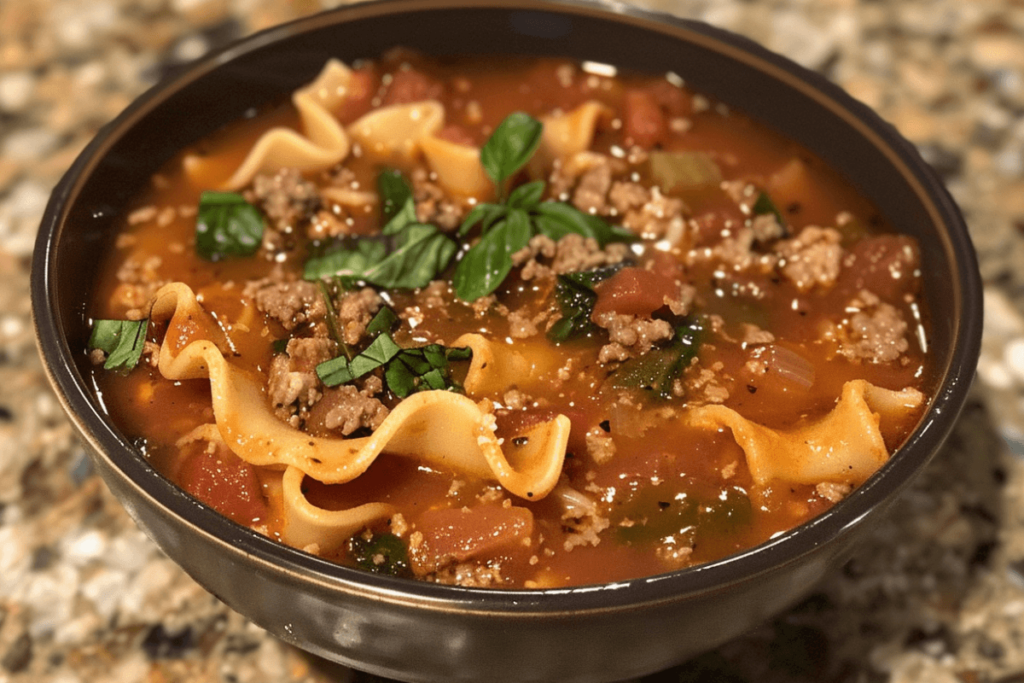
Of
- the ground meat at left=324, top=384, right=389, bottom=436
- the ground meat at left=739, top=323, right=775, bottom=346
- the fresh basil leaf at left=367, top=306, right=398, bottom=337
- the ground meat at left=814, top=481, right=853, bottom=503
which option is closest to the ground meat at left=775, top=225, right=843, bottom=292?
the ground meat at left=739, top=323, right=775, bottom=346

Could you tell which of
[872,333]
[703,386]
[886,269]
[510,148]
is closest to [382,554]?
[703,386]

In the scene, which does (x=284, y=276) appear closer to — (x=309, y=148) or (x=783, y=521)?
(x=309, y=148)

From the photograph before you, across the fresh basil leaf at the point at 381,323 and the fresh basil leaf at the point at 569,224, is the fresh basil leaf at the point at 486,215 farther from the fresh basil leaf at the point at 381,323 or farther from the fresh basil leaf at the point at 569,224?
the fresh basil leaf at the point at 381,323

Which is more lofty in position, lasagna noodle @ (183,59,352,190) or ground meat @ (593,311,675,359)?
lasagna noodle @ (183,59,352,190)

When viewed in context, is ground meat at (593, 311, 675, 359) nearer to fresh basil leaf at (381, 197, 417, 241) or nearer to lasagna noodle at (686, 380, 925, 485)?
lasagna noodle at (686, 380, 925, 485)

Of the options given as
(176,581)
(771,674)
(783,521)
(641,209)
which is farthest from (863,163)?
(176,581)
